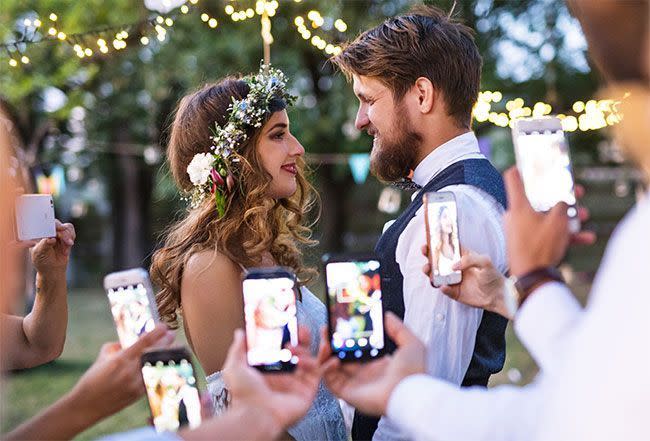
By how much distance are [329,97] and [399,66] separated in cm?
1324

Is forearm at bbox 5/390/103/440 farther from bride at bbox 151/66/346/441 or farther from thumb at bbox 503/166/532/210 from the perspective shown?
bride at bbox 151/66/346/441

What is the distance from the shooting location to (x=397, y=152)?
2910 millimetres

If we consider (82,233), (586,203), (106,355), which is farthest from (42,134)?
(106,355)

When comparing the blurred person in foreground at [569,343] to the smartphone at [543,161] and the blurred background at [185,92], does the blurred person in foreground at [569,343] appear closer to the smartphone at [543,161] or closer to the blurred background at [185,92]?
the smartphone at [543,161]

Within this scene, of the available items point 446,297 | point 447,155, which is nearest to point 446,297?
point 446,297

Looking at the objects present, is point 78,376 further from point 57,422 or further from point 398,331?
point 398,331

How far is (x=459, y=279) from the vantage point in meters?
2.27

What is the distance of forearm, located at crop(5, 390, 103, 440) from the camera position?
171 centimetres

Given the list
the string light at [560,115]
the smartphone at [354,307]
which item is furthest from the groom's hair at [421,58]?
the string light at [560,115]

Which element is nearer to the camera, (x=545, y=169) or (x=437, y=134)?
(x=545, y=169)

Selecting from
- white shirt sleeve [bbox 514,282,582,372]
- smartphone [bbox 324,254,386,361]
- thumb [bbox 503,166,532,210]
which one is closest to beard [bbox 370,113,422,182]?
smartphone [bbox 324,254,386,361]

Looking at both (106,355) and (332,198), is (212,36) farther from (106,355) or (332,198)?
(106,355)

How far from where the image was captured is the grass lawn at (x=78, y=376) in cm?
761

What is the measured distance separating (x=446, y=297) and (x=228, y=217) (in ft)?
3.47
